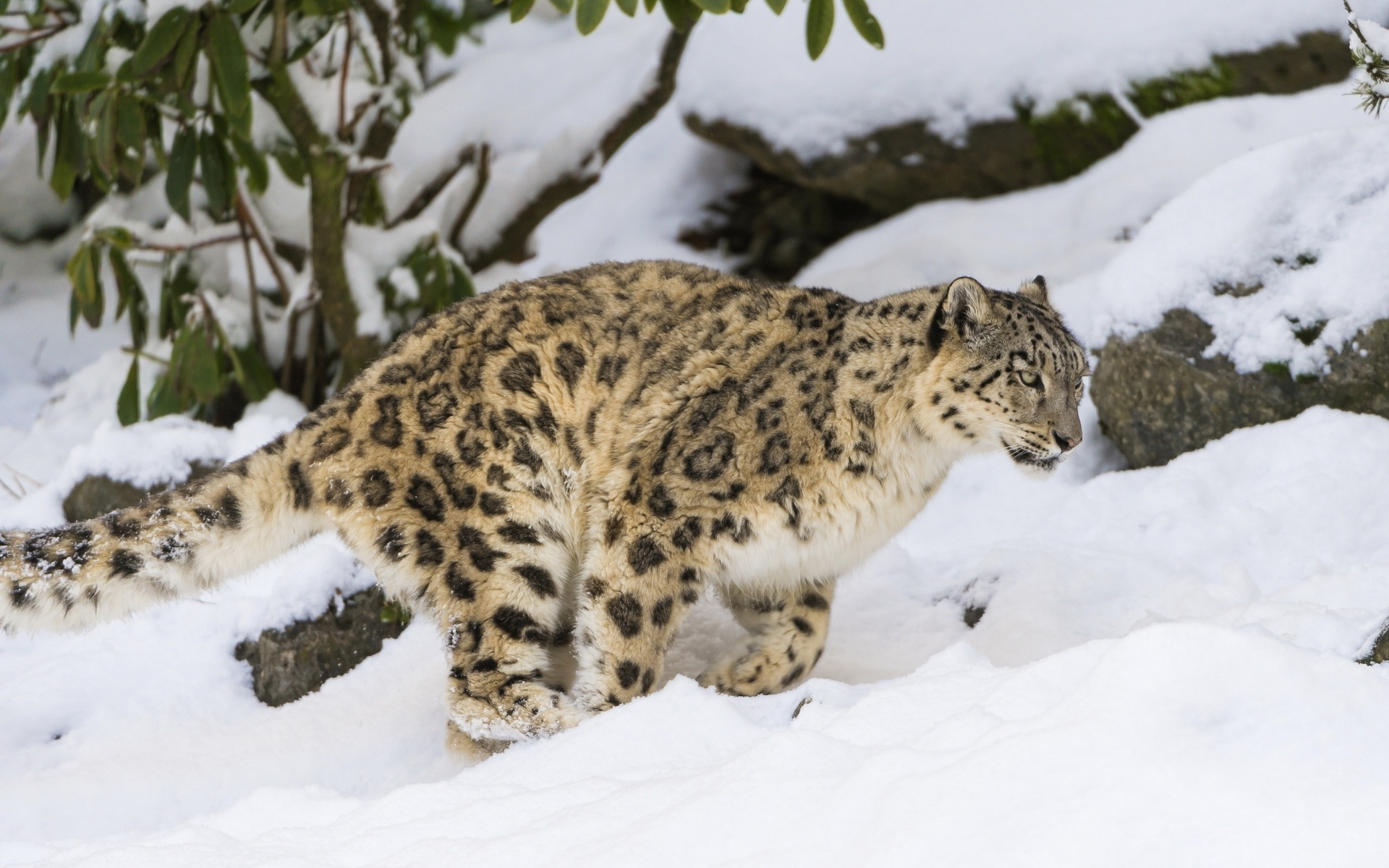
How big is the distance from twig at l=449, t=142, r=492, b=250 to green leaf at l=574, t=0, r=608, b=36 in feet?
11.9

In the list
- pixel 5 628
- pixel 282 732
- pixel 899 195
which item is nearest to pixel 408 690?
pixel 282 732

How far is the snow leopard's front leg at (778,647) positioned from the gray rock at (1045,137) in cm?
461

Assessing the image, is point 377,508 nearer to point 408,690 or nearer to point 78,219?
point 408,690

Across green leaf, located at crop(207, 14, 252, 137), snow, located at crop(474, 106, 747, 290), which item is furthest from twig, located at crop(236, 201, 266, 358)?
snow, located at crop(474, 106, 747, 290)

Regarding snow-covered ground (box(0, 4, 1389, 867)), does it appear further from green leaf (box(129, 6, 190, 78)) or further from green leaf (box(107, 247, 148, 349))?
green leaf (box(129, 6, 190, 78))

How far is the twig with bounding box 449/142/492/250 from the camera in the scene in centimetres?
755

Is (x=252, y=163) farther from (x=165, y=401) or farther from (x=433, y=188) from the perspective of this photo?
(x=433, y=188)

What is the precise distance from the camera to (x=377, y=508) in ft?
12.8

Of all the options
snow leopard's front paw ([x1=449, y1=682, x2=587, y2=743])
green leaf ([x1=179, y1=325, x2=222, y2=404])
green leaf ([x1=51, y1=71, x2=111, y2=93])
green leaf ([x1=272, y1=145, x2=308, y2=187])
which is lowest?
green leaf ([x1=179, y1=325, x2=222, y2=404])

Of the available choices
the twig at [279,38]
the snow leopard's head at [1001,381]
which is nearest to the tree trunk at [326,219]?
the twig at [279,38]

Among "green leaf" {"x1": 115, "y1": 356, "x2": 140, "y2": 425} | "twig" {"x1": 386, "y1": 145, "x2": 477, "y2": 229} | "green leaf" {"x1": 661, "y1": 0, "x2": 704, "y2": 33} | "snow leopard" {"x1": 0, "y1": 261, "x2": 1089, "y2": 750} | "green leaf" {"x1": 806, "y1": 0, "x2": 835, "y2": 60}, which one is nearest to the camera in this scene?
"snow leopard" {"x1": 0, "y1": 261, "x2": 1089, "y2": 750}

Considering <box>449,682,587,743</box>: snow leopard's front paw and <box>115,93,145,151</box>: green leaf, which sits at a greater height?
<box>115,93,145,151</box>: green leaf

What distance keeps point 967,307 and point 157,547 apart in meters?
2.40

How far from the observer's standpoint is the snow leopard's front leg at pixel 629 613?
3.82 m
